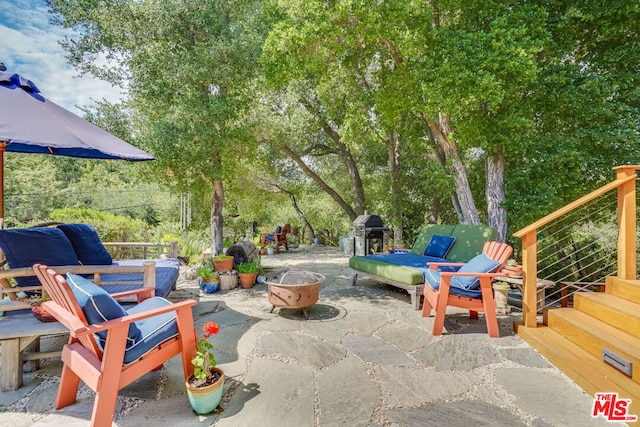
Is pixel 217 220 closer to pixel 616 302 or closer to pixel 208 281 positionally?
pixel 208 281

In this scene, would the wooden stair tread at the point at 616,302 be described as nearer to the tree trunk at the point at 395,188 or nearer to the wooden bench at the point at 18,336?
the wooden bench at the point at 18,336

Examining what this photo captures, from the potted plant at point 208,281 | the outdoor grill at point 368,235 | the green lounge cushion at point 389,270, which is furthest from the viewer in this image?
the outdoor grill at point 368,235

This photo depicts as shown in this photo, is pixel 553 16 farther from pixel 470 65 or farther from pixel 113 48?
pixel 113 48

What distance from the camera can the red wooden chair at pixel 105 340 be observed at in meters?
1.80

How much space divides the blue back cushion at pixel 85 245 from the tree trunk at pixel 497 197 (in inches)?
271

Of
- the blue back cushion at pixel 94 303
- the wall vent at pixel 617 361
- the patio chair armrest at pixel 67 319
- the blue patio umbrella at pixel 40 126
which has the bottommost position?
the wall vent at pixel 617 361

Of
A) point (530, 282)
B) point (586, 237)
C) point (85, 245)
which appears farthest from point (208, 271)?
point (586, 237)

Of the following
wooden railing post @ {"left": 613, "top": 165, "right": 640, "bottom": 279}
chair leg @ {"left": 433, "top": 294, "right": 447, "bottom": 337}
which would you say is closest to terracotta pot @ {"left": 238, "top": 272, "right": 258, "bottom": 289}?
chair leg @ {"left": 433, "top": 294, "right": 447, "bottom": 337}

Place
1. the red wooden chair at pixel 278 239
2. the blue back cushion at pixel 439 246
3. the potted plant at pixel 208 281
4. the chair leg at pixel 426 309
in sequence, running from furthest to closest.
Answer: the red wooden chair at pixel 278 239
the blue back cushion at pixel 439 246
the potted plant at pixel 208 281
the chair leg at pixel 426 309

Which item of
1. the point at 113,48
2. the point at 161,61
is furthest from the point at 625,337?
the point at 113,48

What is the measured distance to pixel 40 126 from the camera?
2.49m

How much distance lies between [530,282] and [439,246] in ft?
6.38

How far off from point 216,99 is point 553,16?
6764 millimetres

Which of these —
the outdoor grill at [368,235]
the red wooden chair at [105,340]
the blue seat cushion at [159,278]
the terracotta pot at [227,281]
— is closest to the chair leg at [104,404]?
the red wooden chair at [105,340]
